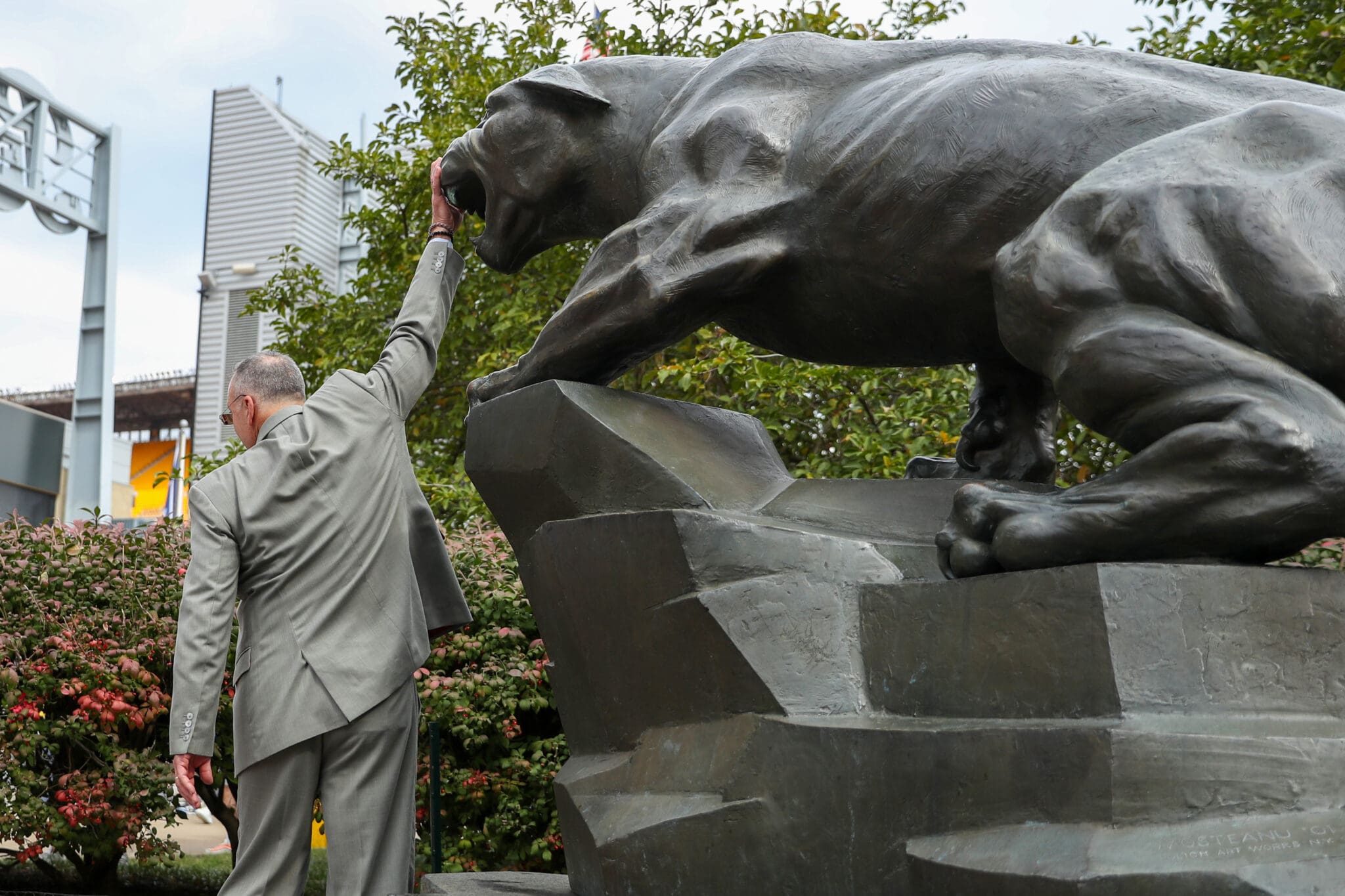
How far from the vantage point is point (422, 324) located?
11.2 feet

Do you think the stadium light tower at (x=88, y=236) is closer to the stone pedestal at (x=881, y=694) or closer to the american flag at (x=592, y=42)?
the american flag at (x=592, y=42)

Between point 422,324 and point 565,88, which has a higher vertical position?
point 565,88

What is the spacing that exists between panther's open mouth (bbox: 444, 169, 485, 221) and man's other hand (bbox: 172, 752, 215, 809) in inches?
60.7

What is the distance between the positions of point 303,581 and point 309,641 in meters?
0.15

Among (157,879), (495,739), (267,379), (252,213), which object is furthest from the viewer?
(252,213)

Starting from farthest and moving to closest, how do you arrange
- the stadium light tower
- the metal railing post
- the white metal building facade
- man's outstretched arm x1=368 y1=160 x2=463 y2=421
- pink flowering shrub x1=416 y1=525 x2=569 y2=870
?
the white metal building facade → the stadium light tower → pink flowering shrub x1=416 y1=525 x2=569 y2=870 → the metal railing post → man's outstretched arm x1=368 y1=160 x2=463 y2=421

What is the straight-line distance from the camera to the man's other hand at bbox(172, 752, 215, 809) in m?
2.86

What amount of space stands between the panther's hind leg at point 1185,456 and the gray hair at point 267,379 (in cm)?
182

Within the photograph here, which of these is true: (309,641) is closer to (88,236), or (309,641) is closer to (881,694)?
(881,694)

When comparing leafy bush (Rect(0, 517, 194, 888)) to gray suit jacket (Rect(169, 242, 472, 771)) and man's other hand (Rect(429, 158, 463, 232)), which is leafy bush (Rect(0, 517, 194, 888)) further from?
man's other hand (Rect(429, 158, 463, 232))

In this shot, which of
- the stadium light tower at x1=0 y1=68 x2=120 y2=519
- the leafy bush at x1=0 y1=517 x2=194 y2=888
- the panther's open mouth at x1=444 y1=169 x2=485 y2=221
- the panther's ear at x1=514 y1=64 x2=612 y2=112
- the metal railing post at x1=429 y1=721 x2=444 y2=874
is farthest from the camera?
the stadium light tower at x1=0 y1=68 x2=120 y2=519

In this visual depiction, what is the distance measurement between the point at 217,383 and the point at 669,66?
23.3 meters

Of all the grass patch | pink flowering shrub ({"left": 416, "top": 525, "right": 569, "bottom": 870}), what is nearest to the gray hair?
pink flowering shrub ({"left": 416, "top": 525, "right": 569, "bottom": 870})

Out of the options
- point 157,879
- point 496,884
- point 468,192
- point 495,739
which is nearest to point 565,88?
point 468,192
